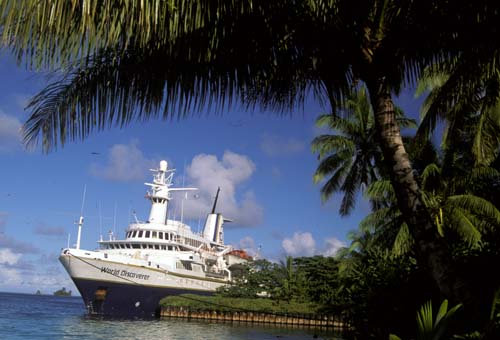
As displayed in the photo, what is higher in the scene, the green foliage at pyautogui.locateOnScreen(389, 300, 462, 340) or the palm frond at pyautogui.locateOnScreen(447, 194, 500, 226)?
the palm frond at pyautogui.locateOnScreen(447, 194, 500, 226)

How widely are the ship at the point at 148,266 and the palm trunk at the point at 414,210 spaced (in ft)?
138

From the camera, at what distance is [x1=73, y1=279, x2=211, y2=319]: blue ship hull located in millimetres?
44844

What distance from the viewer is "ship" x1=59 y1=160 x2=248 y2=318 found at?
44812 mm

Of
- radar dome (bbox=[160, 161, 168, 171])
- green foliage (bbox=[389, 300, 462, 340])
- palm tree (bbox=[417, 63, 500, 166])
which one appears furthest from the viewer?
radar dome (bbox=[160, 161, 168, 171])

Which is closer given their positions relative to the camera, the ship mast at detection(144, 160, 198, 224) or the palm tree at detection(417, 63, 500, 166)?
the palm tree at detection(417, 63, 500, 166)

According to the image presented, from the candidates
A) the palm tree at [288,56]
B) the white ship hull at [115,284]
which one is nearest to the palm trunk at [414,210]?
the palm tree at [288,56]

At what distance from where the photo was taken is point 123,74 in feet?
17.0

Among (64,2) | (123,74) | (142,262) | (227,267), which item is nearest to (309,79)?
(123,74)

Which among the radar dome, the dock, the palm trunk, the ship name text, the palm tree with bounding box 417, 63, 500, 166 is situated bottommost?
the dock

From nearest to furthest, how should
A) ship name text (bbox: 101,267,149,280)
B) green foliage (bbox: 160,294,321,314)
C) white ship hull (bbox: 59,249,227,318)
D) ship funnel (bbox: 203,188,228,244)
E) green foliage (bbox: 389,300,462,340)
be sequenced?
green foliage (bbox: 389,300,462,340)
green foliage (bbox: 160,294,321,314)
ship name text (bbox: 101,267,149,280)
white ship hull (bbox: 59,249,227,318)
ship funnel (bbox: 203,188,228,244)

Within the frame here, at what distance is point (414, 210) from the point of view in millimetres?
4828

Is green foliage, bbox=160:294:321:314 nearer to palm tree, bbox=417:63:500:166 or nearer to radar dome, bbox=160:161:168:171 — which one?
radar dome, bbox=160:161:168:171

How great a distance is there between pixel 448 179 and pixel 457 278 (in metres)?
18.3

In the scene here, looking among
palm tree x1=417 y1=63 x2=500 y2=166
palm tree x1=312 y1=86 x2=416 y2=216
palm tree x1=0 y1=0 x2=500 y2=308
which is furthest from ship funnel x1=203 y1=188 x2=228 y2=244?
palm tree x1=0 y1=0 x2=500 y2=308
